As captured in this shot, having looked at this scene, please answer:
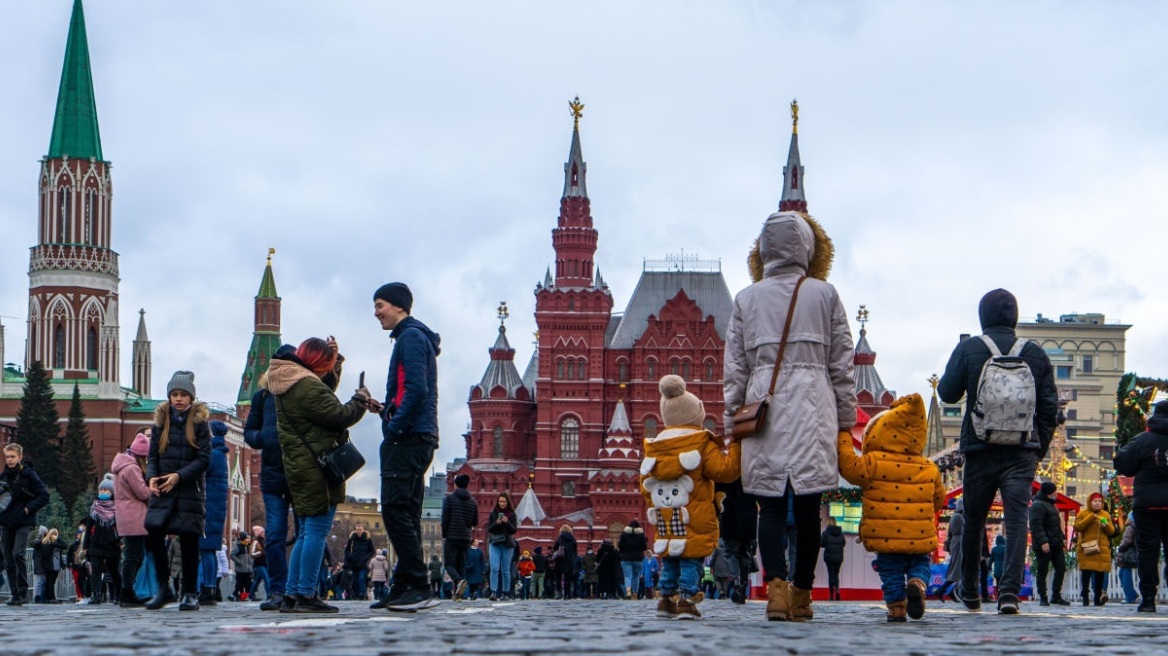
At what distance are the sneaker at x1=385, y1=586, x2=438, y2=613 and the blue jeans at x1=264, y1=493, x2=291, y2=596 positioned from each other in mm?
1577

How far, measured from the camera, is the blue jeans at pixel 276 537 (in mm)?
12461

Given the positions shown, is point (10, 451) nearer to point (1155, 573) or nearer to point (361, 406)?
point (361, 406)

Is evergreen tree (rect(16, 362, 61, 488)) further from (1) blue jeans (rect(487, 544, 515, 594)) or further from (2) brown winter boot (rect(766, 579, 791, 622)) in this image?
(2) brown winter boot (rect(766, 579, 791, 622))

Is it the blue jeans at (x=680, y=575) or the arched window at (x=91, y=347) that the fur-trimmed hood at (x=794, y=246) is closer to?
the blue jeans at (x=680, y=575)

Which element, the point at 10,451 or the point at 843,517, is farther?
the point at 843,517

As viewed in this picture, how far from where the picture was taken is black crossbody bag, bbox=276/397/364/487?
36.8 ft

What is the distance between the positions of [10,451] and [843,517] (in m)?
10.9

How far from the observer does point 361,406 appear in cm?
1130

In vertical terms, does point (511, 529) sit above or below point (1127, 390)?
below

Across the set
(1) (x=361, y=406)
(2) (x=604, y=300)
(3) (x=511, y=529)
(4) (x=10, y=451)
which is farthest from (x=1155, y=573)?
(2) (x=604, y=300)

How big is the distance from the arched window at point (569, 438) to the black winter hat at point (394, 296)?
83.5m

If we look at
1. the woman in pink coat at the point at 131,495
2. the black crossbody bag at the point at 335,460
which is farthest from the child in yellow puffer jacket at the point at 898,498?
the woman in pink coat at the point at 131,495

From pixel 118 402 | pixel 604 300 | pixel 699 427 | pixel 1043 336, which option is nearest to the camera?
pixel 699 427

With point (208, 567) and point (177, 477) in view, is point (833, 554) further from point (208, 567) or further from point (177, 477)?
point (177, 477)
